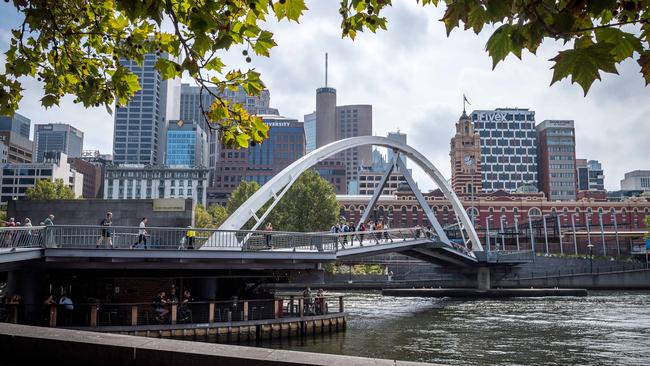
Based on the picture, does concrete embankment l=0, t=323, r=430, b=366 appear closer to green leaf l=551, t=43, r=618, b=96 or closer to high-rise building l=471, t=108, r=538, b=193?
green leaf l=551, t=43, r=618, b=96

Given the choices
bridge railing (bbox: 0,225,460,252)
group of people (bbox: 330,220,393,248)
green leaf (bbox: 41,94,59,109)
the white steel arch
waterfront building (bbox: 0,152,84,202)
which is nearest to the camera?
green leaf (bbox: 41,94,59,109)

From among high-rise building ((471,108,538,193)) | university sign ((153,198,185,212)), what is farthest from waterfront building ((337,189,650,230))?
university sign ((153,198,185,212))

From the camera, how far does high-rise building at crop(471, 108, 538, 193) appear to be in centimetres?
19050

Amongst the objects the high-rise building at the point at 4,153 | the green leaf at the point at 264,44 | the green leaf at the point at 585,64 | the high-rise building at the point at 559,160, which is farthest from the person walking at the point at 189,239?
the high-rise building at the point at 559,160

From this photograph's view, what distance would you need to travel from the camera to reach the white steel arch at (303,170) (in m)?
39.0

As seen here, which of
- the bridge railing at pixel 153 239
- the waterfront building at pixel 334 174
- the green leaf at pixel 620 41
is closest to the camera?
the green leaf at pixel 620 41

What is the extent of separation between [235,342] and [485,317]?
2070cm

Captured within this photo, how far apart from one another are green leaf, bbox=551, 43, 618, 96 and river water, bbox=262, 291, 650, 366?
21633 mm

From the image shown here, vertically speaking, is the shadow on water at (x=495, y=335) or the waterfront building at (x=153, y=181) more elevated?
the waterfront building at (x=153, y=181)

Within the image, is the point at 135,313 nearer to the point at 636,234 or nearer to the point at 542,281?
the point at 542,281

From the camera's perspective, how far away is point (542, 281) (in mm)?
77000

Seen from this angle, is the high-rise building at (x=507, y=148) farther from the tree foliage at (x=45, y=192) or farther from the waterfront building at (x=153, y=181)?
the tree foliage at (x=45, y=192)

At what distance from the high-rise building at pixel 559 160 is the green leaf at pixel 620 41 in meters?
180

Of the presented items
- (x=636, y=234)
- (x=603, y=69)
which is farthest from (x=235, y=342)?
(x=636, y=234)
